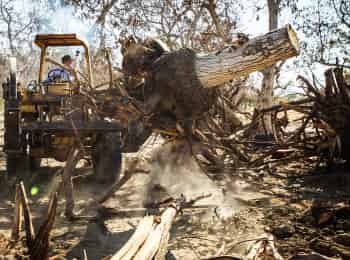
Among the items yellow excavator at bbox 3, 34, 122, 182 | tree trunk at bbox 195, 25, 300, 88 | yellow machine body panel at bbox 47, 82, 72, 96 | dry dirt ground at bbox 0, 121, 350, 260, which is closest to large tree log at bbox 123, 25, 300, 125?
tree trunk at bbox 195, 25, 300, 88

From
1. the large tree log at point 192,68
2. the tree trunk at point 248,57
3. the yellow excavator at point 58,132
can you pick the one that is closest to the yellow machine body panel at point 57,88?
the yellow excavator at point 58,132

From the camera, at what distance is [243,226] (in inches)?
151

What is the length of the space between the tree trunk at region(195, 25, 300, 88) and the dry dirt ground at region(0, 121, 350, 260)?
1.53 metres

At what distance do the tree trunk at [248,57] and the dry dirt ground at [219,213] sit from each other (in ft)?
5.03

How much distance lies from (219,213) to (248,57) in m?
1.76

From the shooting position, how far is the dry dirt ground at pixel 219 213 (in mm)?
3250

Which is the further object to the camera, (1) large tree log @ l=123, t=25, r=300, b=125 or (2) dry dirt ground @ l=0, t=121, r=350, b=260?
(1) large tree log @ l=123, t=25, r=300, b=125

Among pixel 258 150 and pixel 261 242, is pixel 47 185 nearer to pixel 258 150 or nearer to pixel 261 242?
pixel 258 150

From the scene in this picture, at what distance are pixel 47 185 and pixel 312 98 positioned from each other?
14.2 feet

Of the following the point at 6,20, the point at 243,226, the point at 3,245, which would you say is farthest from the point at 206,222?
the point at 6,20

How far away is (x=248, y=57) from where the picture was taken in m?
3.94

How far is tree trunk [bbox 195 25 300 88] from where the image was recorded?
146 inches

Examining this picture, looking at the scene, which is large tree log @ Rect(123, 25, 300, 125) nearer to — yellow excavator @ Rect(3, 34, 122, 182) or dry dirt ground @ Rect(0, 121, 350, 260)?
yellow excavator @ Rect(3, 34, 122, 182)

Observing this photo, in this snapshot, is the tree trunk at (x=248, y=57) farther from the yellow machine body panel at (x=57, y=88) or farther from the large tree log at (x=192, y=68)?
the yellow machine body panel at (x=57, y=88)
